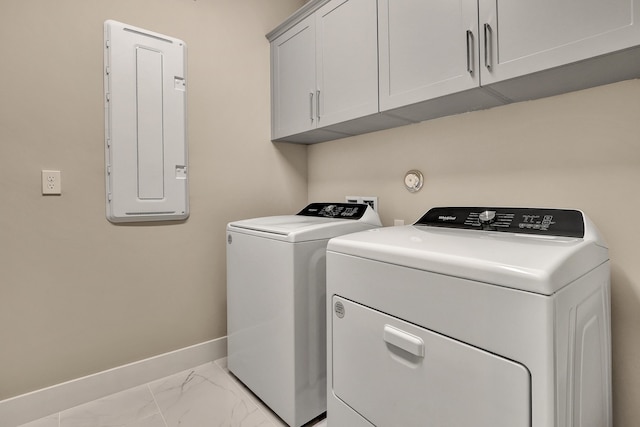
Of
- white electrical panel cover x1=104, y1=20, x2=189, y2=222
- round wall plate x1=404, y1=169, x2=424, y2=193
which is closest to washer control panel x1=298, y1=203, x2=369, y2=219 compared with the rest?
round wall plate x1=404, y1=169, x2=424, y2=193

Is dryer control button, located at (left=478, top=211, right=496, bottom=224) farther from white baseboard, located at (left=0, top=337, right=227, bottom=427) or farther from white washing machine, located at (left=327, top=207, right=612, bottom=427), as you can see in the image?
white baseboard, located at (left=0, top=337, right=227, bottom=427)

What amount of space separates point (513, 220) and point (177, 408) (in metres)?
1.77

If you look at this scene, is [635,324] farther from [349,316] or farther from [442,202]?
[349,316]

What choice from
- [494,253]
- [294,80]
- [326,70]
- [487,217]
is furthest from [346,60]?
[494,253]

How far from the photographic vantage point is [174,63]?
5.99 feet

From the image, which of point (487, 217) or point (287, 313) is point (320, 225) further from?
point (487, 217)

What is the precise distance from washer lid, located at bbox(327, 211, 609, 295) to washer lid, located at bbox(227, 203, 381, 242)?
10.9 inches

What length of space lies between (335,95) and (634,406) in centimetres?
180

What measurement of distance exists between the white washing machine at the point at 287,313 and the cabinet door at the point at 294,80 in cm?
78

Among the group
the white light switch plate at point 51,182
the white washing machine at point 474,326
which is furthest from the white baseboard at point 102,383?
the white washing machine at point 474,326

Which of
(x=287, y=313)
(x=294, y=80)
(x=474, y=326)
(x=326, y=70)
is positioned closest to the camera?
(x=474, y=326)

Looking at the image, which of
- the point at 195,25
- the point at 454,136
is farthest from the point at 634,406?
the point at 195,25

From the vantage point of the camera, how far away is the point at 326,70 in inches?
71.2

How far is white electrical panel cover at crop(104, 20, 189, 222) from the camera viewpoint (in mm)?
1647
